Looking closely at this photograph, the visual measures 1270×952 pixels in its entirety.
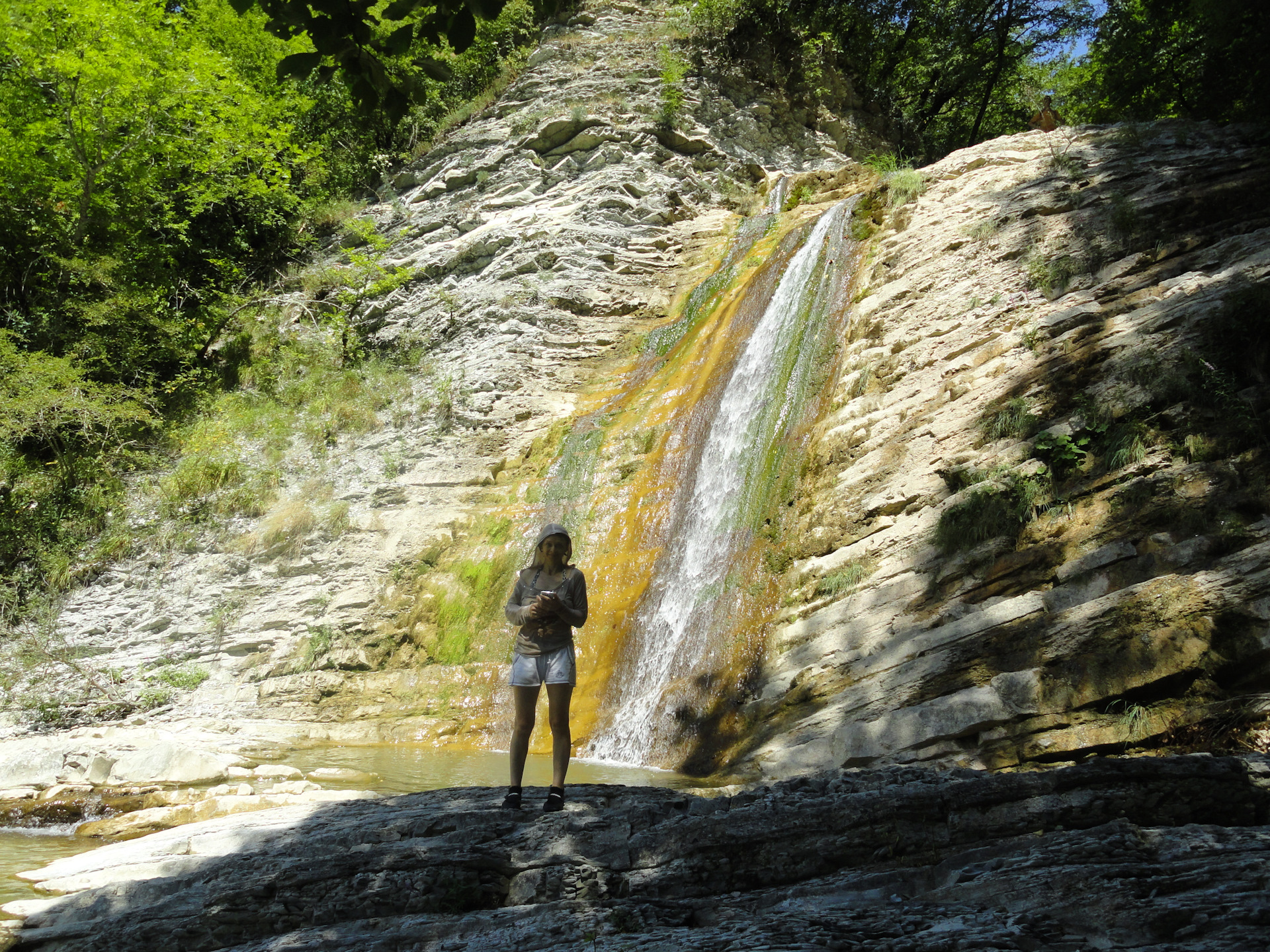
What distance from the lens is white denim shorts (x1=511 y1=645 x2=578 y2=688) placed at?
13.1ft

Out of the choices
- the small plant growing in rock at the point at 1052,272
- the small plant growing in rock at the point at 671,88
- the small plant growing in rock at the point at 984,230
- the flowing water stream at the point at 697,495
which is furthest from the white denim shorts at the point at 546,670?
the small plant growing in rock at the point at 671,88

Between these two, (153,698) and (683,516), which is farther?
(683,516)

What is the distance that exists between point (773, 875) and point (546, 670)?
1.47 m

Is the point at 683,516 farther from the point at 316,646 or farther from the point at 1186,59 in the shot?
the point at 1186,59

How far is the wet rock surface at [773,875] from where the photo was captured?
2379 mm

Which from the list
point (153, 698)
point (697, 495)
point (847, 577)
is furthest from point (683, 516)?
point (153, 698)

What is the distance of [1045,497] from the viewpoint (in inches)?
248

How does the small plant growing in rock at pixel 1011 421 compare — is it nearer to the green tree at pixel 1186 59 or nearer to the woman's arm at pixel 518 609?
the woman's arm at pixel 518 609

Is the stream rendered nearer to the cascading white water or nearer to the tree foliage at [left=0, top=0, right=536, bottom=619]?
the cascading white water

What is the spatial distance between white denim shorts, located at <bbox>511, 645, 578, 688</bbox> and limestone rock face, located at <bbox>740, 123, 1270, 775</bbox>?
8.40ft

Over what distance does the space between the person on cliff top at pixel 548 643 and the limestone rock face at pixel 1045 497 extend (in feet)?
8.26

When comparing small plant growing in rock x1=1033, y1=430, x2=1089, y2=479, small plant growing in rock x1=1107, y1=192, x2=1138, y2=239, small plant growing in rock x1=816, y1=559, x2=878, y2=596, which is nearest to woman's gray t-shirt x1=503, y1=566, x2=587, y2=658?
small plant growing in rock x1=816, y1=559, x2=878, y2=596

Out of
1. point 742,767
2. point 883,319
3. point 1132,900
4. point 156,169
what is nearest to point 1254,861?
point 1132,900

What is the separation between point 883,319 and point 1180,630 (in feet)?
18.3
